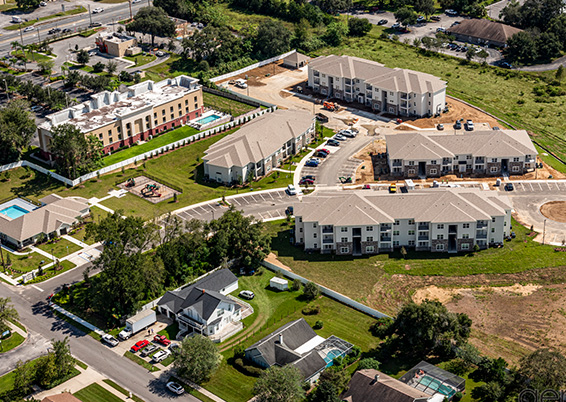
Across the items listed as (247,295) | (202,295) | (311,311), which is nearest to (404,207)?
(311,311)

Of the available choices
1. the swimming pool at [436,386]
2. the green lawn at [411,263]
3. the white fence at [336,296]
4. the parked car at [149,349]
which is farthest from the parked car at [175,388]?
the green lawn at [411,263]

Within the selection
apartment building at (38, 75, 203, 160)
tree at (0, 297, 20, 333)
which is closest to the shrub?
tree at (0, 297, 20, 333)

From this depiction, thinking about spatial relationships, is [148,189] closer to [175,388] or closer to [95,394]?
[95,394]

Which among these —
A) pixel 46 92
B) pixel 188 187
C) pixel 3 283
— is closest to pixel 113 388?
pixel 3 283

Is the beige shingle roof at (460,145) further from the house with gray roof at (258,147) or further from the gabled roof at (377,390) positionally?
the gabled roof at (377,390)

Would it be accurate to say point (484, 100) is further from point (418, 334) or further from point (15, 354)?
point (15, 354)

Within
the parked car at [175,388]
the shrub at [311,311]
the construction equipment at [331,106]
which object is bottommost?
the parked car at [175,388]

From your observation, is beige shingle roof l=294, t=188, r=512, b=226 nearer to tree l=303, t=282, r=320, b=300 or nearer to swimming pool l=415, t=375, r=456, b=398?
tree l=303, t=282, r=320, b=300
